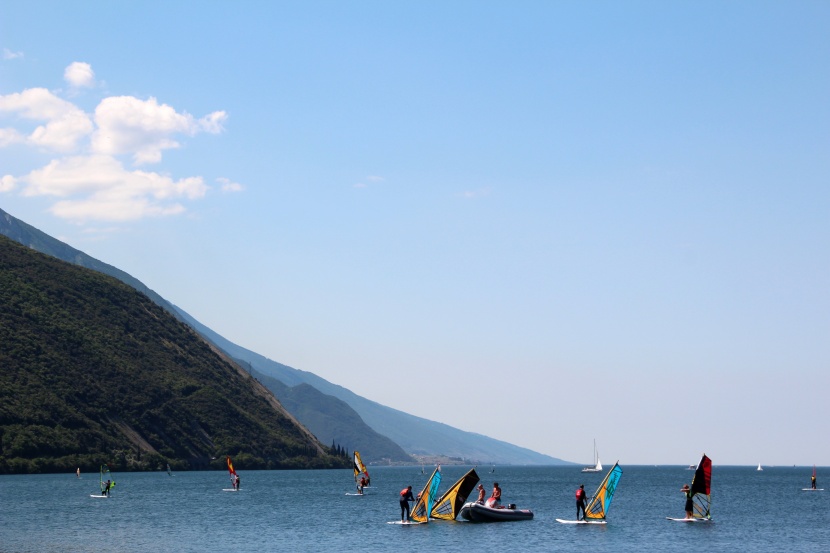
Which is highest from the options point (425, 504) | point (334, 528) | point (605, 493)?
point (605, 493)

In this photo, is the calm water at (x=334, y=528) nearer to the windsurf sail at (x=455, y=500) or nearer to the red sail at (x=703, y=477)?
the windsurf sail at (x=455, y=500)

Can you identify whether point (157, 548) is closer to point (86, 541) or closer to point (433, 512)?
point (86, 541)

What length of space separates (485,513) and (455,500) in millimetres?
2455

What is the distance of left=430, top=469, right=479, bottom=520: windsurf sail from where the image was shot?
245 ft

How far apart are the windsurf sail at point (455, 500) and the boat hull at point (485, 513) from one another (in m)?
0.57

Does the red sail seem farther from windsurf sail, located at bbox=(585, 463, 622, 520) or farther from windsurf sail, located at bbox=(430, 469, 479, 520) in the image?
windsurf sail, located at bbox=(430, 469, 479, 520)

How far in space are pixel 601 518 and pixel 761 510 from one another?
35654 mm

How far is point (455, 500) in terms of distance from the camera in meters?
75.1

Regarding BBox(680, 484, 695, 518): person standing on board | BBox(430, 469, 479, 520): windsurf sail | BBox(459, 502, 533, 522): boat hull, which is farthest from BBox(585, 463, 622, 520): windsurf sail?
BBox(430, 469, 479, 520): windsurf sail

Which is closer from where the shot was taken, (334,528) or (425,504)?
(425,504)

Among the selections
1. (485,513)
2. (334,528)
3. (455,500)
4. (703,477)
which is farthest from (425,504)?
(703,477)

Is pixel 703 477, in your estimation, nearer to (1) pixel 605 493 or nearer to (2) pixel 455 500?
(1) pixel 605 493

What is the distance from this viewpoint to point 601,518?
8100cm

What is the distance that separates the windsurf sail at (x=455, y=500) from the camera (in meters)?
74.6
